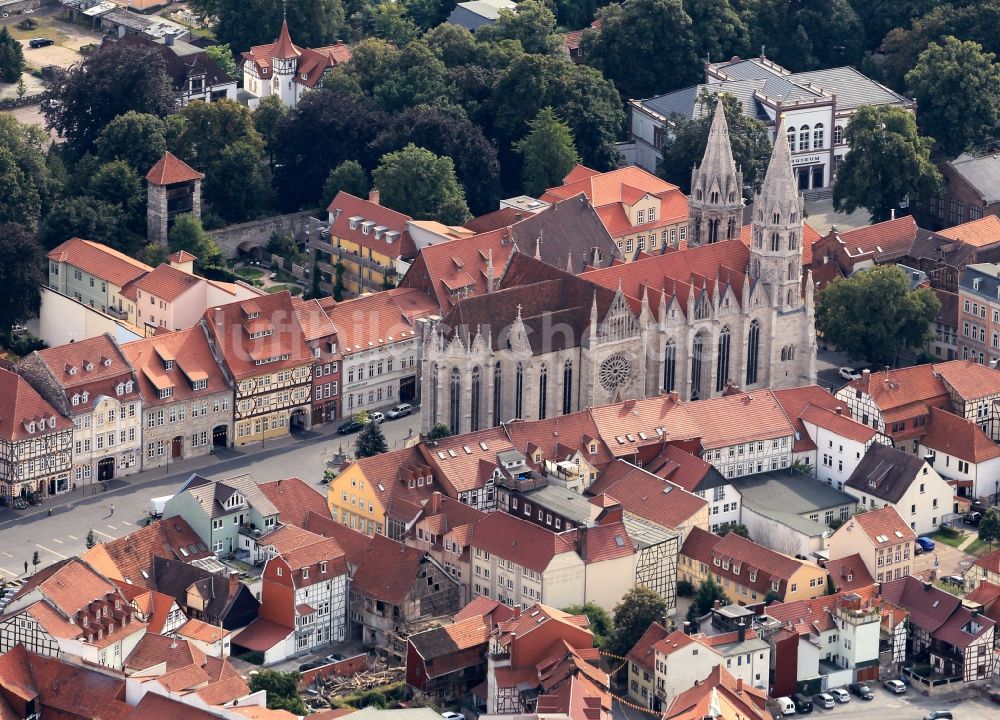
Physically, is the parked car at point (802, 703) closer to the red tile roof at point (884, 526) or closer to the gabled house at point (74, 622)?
the red tile roof at point (884, 526)

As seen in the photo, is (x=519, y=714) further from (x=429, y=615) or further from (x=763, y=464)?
(x=763, y=464)

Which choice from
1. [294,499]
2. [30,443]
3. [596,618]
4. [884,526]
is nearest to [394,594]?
[596,618]

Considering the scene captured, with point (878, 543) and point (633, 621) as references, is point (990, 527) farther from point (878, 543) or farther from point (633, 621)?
point (633, 621)

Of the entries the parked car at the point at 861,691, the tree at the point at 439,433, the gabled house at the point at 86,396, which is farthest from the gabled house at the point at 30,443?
the parked car at the point at 861,691

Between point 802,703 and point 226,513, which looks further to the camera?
point 226,513

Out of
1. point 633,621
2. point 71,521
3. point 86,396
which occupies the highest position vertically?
point 86,396

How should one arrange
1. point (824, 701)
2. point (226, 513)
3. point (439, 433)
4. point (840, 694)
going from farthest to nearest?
point (439, 433)
point (226, 513)
point (840, 694)
point (824, 701)

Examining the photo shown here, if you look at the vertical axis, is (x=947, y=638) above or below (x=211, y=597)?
below

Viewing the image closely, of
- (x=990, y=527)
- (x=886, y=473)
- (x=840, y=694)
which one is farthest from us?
(x=886, y=473)
